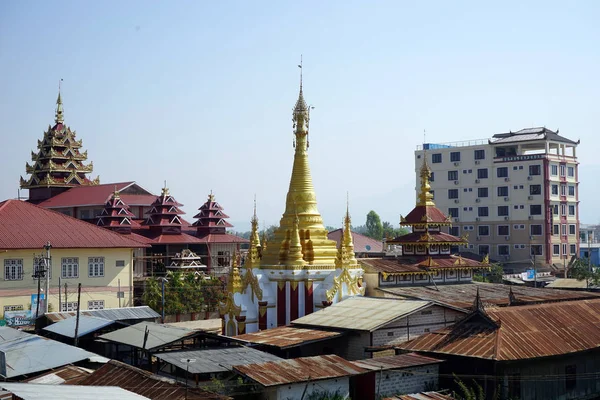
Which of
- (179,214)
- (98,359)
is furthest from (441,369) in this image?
(179,214)

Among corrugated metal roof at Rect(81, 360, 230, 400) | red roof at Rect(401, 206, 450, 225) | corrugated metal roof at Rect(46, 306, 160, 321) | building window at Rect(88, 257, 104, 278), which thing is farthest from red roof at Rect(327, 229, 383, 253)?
corrugated metal roof at Rect(81, 360, 230, 400)

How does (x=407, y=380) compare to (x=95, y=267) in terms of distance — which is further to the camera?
(x=95, y=267)

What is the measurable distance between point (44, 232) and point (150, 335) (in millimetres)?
23467

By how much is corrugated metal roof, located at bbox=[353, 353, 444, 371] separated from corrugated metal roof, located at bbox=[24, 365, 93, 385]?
8.82 meters

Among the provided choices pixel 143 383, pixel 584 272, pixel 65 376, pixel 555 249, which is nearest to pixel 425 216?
pixel 65 376

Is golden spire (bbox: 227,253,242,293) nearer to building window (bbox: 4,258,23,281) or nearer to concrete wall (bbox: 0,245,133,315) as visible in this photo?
concrete wall (bbox: 0,245,133,315)

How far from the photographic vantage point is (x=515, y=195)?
85312mm

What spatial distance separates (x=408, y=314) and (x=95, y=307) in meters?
26.6

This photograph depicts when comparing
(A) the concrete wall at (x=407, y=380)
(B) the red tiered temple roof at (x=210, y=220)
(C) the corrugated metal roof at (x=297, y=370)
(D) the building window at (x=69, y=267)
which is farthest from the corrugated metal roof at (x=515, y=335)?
(B) the red tiered temple roof at (x=210, y=220)

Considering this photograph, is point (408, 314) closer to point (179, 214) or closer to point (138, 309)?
point (138, 309)

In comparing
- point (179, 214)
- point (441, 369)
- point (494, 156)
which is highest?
point (494, 156)

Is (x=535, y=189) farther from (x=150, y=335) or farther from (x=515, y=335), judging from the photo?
(x=150, y=335)

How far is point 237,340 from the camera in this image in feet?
98.7

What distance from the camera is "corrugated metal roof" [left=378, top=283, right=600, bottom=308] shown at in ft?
127
